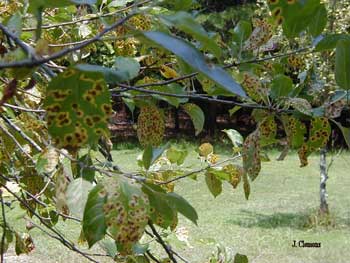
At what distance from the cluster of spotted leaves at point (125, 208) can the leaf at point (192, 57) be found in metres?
0.20

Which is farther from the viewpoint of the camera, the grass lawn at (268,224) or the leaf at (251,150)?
the grass lawn at (268,224)

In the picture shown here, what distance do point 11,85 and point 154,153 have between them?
446 millimetres

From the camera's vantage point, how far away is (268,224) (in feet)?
23.8

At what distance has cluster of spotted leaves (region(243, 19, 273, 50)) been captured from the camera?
2.93ft

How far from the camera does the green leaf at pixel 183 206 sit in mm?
607

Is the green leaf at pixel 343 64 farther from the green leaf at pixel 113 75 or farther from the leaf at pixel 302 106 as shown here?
the green leaf at pixel 113 75

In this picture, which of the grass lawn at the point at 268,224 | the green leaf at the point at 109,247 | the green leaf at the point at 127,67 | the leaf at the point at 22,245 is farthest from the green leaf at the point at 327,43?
the grass lawn at the point at 268,224

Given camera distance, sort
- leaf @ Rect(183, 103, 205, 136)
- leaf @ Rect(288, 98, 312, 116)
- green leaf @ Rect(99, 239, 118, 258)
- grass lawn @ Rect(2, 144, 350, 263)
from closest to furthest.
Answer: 1. leaf @ Rect(288, 98, 312, 116)
2. leaf @ Rect(183, 103, 205, 136)
3. green leaf @ Rect(99, 239, 118, 258)
4. grass lawn @ Rect(2, 144, 350, 263)

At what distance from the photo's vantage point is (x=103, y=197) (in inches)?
25.0

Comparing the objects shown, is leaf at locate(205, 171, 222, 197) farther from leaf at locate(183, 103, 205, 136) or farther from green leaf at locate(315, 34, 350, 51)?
green leaf at locate(315, 34, 350, 51)

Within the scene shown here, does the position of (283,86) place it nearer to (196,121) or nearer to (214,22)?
(196,121)

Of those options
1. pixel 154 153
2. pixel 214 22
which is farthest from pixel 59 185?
pixel 214 22

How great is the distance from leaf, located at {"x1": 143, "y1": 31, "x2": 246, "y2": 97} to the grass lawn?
10.5ft

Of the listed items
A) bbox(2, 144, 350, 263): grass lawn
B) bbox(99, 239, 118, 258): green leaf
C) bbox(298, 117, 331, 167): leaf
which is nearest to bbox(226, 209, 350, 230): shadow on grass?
bbox(2, 144, 350, 263): grass lawn
